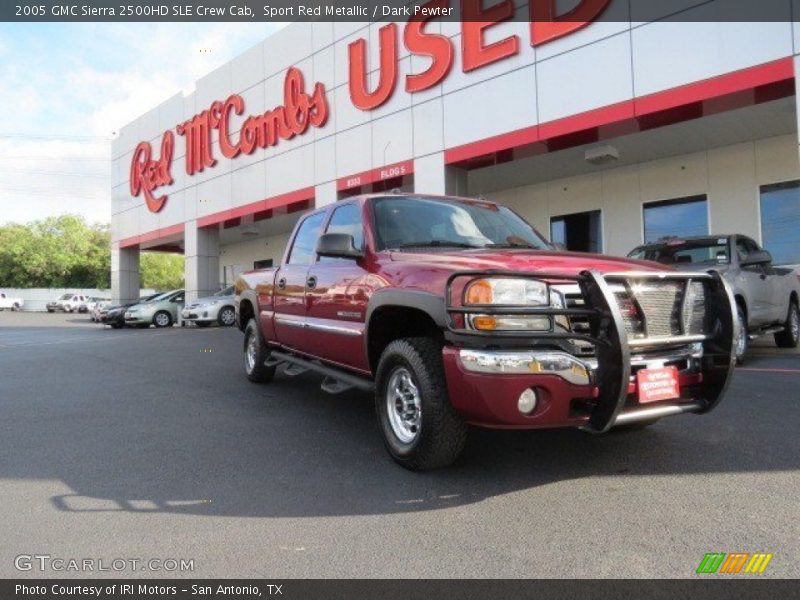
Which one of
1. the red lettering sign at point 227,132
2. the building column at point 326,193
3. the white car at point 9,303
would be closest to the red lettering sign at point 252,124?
the red lettering sign at point 227,132

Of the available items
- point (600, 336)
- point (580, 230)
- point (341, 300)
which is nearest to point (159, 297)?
point (580, 230)

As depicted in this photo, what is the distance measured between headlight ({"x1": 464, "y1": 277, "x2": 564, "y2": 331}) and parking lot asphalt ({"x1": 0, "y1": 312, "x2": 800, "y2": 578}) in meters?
0.99

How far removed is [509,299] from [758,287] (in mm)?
6581

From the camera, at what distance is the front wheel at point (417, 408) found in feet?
11.7

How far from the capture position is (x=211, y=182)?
22266mm

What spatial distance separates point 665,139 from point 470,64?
15.0 ft

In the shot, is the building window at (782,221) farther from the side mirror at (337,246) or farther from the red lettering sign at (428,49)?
the side mirror at (337,246)

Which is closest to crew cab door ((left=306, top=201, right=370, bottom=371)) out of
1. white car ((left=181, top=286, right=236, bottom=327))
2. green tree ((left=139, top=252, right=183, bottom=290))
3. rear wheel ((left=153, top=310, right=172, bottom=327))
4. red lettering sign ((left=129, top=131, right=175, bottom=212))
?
white car ((left=181, top=286, right=236, bottom=327))

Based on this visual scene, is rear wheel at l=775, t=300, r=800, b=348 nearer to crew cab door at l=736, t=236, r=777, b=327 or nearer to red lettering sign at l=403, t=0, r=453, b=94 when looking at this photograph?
crew cab door at l=736, t=236, r=777, b=327

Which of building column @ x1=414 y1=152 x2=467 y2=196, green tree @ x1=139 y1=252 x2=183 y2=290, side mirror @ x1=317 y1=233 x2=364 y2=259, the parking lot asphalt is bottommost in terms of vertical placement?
the parking lot asphalt

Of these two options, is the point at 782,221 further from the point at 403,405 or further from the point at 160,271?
the point at 160,271

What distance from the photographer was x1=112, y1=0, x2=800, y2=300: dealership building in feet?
35.2
